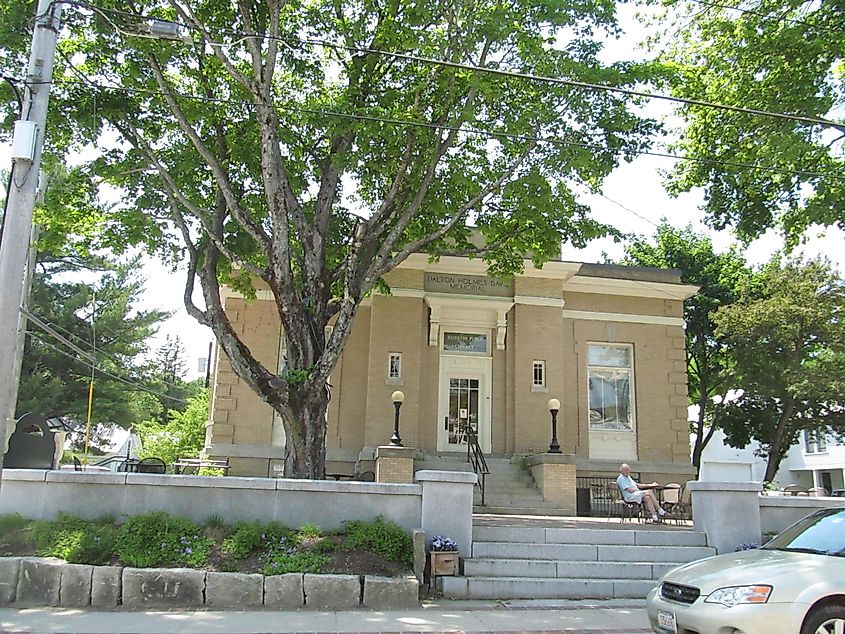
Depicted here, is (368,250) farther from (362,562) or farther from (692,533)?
(692,533)

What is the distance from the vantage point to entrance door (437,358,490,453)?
19.2 m

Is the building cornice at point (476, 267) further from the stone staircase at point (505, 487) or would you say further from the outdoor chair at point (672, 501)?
the outdoor chair at point (672, 501)

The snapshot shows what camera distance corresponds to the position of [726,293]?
92.6ft

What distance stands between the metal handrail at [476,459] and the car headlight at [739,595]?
9.83m

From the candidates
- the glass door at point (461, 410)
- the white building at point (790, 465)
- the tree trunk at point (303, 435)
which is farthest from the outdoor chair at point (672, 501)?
the white building at point (790, 465)

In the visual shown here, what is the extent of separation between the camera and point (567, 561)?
1056 cm

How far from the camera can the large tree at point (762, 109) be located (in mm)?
13672

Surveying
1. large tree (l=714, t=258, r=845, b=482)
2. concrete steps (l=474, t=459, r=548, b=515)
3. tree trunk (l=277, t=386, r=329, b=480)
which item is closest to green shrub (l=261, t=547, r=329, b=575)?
tree trunk (l=277, t=386, r=329, b=480)

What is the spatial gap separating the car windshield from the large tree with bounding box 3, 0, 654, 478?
22.6ft

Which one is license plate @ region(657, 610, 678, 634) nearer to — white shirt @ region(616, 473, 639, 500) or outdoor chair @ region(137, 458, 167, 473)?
white shirt @ region(616, 473, 639, 500)

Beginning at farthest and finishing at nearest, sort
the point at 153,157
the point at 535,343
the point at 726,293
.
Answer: the point at 726,293 → the point at 535,343 → the point at 153,157

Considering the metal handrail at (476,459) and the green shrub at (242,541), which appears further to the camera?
the metal handrail at (476,459)

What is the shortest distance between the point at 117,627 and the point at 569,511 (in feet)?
36.5

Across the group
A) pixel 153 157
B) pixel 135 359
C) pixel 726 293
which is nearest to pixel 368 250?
pixel 153 157
